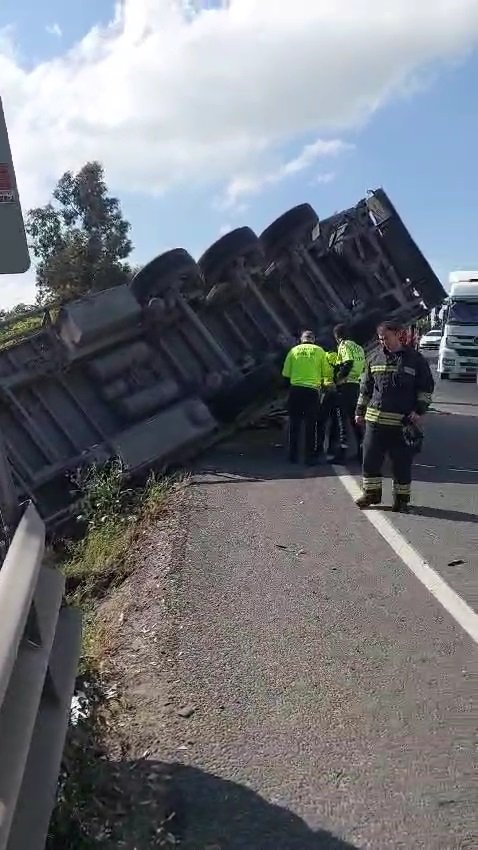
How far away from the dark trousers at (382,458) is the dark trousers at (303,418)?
81.5 inches

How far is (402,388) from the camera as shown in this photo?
24.7 ft

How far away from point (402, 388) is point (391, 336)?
0.43 m

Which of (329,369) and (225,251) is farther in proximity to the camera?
(329,369)

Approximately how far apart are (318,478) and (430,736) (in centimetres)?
542

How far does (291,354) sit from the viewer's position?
9688 mm

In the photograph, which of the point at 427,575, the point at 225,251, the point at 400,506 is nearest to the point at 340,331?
the point at 225,251

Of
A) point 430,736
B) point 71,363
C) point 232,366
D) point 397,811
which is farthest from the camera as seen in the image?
point 232,366

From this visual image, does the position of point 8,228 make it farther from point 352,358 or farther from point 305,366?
point 352,358

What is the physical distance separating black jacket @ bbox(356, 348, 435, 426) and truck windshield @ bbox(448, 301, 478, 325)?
14.9m

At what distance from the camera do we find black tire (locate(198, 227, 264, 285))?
9711 millimetres

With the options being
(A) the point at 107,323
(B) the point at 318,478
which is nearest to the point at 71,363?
(A) the point at 107,323

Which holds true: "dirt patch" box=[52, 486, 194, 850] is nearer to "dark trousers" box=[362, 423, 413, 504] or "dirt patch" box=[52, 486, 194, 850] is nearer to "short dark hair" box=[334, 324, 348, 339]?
"dark trousers" box=[362, 423, 413, 504]

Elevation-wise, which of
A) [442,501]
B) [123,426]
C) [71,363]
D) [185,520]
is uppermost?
[71,363]

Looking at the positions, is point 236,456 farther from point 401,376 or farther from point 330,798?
point 330,798
